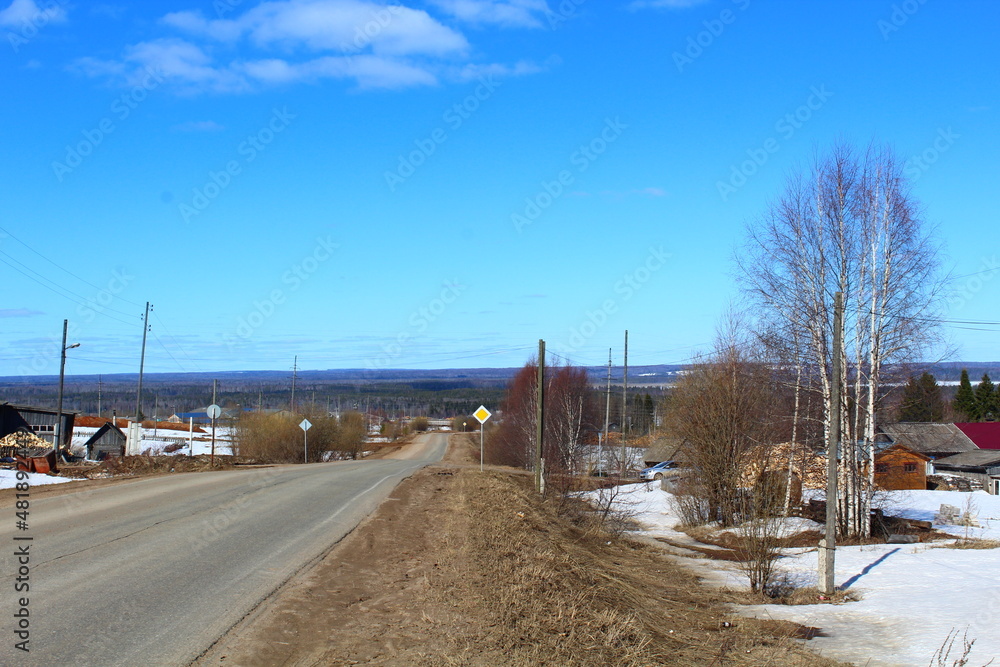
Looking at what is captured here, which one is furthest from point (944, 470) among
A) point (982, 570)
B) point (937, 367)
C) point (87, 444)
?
point (87, 444)

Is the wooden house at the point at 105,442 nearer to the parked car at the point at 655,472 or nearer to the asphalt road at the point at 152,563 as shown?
the parked car at the point at 655,472

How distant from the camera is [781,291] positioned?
24.0m

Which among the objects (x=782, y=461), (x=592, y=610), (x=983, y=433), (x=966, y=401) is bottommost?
(x=983, y=433)

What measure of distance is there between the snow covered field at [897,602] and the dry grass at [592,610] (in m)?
1.04

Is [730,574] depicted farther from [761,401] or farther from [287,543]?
[761,401]

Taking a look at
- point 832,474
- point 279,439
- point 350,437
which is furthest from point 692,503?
point 350,437

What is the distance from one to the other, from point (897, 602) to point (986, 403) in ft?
268

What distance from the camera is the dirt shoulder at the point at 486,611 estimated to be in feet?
22.7

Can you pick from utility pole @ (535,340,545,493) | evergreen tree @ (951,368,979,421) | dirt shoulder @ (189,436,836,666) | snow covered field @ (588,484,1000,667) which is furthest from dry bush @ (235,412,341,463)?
evergreen tree @ (951,368,979,421)

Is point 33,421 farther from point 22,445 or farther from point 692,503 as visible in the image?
point 692,503

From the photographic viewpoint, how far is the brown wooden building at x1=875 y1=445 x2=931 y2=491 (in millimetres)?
38688

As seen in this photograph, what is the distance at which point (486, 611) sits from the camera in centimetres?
812

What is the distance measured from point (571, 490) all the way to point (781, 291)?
9.65 m

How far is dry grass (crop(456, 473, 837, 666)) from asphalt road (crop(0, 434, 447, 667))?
2.64 meters
